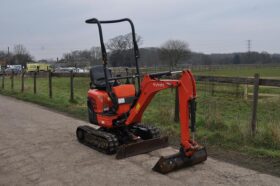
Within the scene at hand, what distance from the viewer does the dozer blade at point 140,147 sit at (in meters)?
7.02

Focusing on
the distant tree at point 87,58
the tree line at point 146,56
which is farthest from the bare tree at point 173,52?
the distant tree at point 87,58

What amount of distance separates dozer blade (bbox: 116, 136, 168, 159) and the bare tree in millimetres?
52632

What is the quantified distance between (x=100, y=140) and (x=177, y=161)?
199cm

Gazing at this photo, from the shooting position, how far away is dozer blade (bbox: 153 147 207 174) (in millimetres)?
6089

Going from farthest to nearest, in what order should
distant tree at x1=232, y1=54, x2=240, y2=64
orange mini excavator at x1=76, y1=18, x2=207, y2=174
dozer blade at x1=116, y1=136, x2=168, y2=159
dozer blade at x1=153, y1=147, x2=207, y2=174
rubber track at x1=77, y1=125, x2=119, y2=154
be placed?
distant tree at x1=232, y1=54, x2=240, y2=64, rubber track at x1=77, y1=125, x2=119, y2=154, dozer blade at x1=116, y1=136, x2=168, y2=159, orange mini excavator at x1=76, y1=18, x2=207, y2=174, dozer blade at x1=153, y1=147, x2=207, y2=174

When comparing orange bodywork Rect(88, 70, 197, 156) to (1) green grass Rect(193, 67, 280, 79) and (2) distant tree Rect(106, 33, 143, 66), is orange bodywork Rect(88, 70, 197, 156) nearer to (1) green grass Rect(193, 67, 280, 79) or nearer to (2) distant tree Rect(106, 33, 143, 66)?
(2) distant tree Rect(106, 33, 143, 66)

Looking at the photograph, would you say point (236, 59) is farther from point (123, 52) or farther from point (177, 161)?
point (177, 161)


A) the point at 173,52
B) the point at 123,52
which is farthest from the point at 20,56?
the point at 123,52

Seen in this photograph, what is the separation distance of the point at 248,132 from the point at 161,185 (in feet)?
10.8

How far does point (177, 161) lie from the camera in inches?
245

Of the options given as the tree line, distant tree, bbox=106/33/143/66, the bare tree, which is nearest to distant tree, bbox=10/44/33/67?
the tree line

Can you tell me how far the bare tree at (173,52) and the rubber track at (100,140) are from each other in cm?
5220

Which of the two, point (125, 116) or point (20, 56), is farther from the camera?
point (20, 56)

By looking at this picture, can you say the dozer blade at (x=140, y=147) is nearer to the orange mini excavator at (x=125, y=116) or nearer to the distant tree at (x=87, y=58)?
the orange mini excavator at (x=125, y=116)
